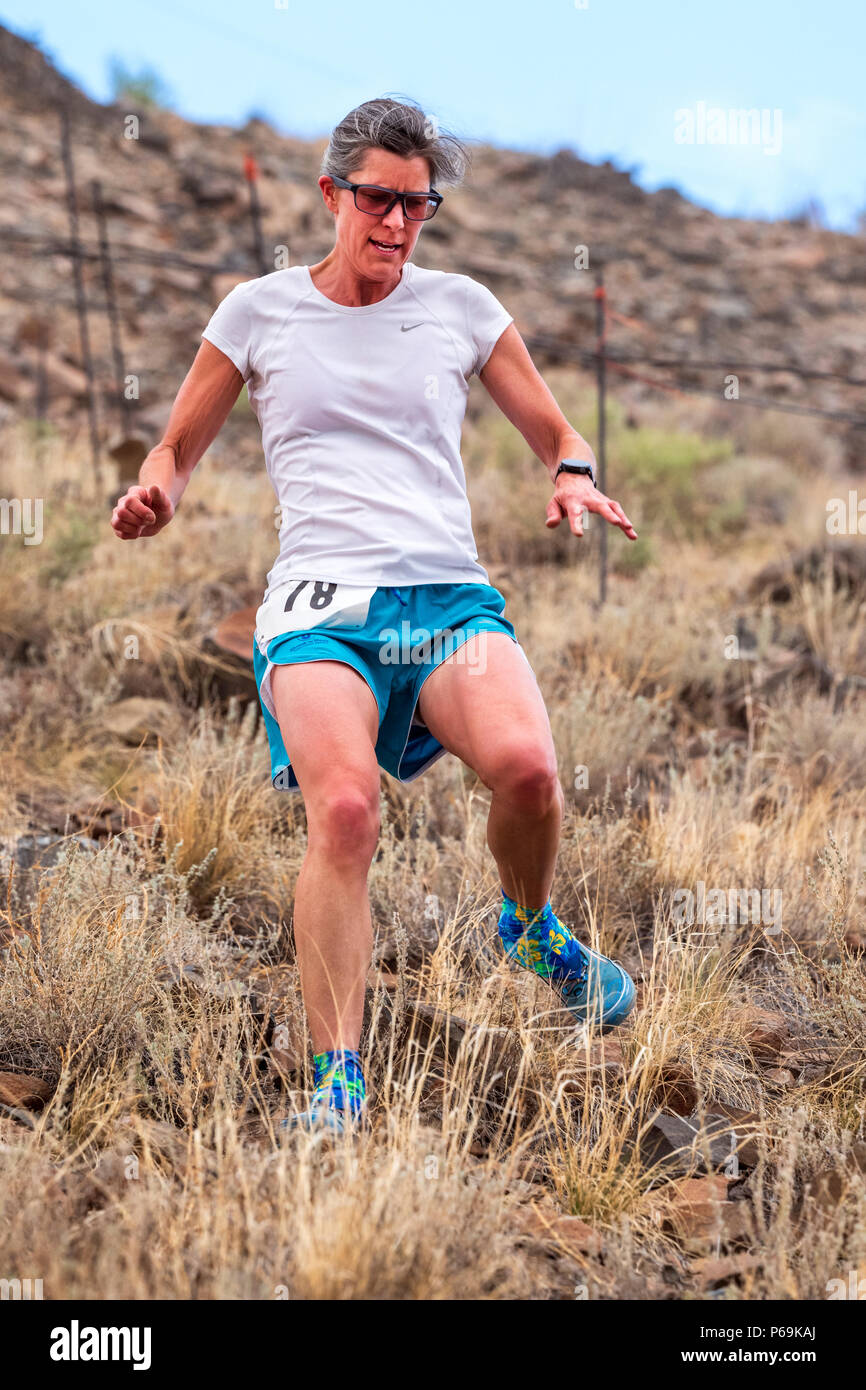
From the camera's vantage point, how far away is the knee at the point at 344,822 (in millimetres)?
2334

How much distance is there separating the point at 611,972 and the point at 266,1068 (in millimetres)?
851

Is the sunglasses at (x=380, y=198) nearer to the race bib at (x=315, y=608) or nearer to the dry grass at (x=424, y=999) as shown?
the race bib at (x=315, y=608)

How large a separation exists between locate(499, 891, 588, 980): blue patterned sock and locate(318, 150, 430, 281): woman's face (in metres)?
1.45

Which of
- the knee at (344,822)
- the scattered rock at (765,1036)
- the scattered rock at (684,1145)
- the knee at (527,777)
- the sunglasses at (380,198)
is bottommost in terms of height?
the scattered rock at (684,1145)

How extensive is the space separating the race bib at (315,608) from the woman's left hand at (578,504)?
17.3 inches

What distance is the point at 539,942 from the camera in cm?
279

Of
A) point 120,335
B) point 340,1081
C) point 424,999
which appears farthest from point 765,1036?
point 120,335

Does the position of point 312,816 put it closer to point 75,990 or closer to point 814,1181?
point 75,990

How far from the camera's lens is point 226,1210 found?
1.97 m

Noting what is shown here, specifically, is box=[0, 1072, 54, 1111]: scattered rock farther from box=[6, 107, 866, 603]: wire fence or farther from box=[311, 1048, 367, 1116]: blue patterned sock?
box=[6, 107, 866, 603]: wire fence

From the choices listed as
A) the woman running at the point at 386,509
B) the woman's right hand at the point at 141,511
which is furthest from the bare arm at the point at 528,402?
the woman's right hand at the point at 141,511

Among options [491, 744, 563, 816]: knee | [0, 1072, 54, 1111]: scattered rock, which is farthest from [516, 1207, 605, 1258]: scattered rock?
[0, 1072, 54, 1111]: scattered rock

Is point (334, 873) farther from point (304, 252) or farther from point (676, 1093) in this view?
point (304, 252)
